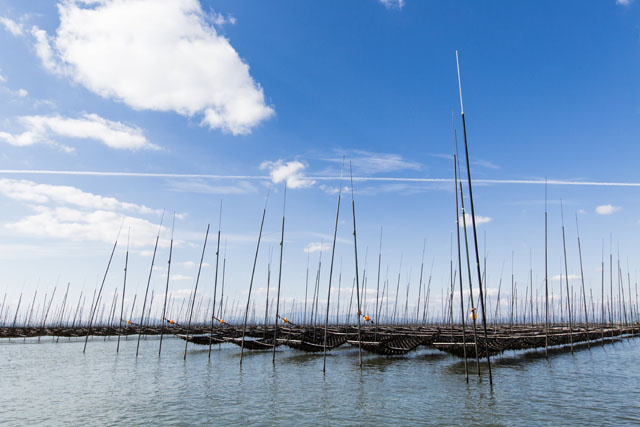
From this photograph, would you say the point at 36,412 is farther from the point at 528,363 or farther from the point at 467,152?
the point at 528,363

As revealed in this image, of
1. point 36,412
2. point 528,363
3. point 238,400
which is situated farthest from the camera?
point 528,363

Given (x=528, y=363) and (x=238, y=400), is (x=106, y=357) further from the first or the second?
(x=528, y=363)

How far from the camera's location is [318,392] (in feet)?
63.1

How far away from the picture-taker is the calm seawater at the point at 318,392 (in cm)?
1479

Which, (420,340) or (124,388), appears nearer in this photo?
(124,388)

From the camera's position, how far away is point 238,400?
1780cm

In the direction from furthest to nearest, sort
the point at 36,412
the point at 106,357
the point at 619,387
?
1. the point at 106,357
2. the point at 619,387
3. the point at 36,412

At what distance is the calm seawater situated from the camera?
14789 millimetres

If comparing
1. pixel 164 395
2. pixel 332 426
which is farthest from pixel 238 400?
pixel 332 426

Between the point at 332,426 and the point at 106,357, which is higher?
the point at 332,426

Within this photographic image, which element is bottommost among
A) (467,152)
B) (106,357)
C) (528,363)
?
(106,357)

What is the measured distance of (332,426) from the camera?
13.7 m

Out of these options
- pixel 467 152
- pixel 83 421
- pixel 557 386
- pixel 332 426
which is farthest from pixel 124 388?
pixel 557 386

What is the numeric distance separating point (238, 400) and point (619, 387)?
807 inches
